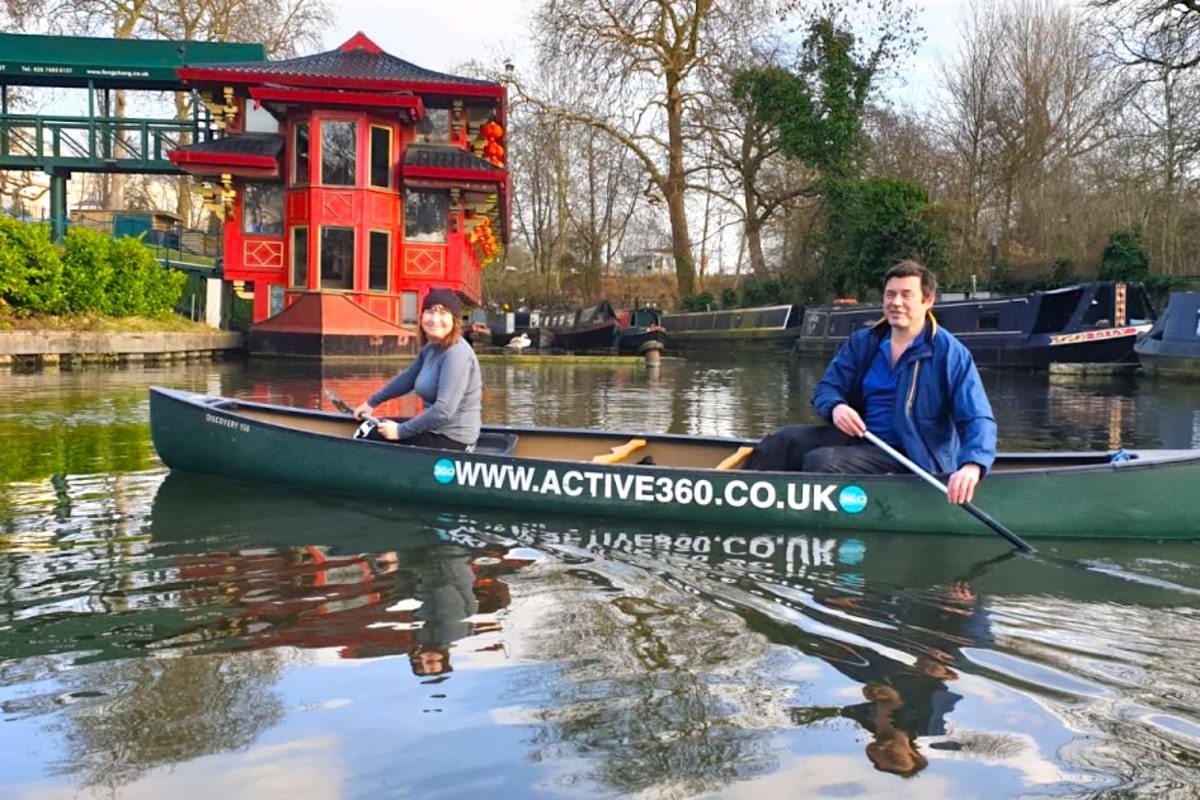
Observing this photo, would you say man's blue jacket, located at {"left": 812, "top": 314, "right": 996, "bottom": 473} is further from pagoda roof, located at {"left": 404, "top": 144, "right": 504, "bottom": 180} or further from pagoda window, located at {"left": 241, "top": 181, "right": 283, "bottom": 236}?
pagoda window, located at {"left": 241, "top": 181, "right": 283, "bottom": 236}

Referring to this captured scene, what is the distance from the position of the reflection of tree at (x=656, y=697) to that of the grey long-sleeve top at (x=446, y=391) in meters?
2.51

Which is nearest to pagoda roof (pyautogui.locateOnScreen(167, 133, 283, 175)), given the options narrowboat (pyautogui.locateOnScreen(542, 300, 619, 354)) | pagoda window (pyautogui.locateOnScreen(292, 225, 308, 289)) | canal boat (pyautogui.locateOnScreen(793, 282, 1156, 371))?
pagoda window (pyautogui.locateOnScreen(292, 225, 308, 289))

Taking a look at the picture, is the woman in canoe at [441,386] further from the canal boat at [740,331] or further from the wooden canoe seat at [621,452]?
the canal boat at [740,331]

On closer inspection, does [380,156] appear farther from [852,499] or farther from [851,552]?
[851,552]

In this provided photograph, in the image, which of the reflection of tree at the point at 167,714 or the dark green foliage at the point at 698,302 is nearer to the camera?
the reflection of tree at the point at 167,714

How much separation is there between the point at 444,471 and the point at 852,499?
2.68 meters

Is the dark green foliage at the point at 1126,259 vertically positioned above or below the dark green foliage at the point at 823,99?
below

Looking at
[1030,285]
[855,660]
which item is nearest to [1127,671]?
[855,660]

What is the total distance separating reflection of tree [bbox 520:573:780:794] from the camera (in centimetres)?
326

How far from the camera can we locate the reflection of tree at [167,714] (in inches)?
128

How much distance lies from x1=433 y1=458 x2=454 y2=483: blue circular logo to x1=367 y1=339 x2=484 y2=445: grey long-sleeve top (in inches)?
12.1

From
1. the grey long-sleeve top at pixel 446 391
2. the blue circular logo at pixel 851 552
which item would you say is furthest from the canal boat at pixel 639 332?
the blue circular logo at pixel 851 552

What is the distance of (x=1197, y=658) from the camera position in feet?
14.3

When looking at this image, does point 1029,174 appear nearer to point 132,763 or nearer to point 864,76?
point 864,76
